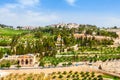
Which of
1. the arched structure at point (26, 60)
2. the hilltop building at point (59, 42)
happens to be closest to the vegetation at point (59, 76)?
the arched structure at point (26, 60)

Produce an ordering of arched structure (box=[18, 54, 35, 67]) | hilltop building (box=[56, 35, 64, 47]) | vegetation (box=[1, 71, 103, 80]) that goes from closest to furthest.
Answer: vegetation (box=[1, 71, 103, 80])
arched structure (box=[18, 54, 35, 67])
hilltop building (box=[56, 35, 64, 47])

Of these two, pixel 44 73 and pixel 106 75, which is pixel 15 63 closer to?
pixel 44 73

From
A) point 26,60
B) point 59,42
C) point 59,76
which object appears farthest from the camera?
point 59,42

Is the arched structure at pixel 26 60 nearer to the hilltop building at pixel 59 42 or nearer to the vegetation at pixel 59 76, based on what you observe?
the vegetation at pixel 59 76

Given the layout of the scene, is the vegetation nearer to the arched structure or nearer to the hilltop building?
the arched structure

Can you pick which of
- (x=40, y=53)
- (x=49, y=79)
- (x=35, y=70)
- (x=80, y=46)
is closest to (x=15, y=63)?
(x=40, y=53)

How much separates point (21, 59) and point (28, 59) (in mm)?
1381

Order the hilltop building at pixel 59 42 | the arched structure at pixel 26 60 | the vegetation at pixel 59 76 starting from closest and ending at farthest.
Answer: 1. the vegetation at pixel 59 76
2. the arched structure at pixel 26 60
3. the hilltop building at pixel 59 42

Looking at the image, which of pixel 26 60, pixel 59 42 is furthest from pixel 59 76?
pixel 59 42

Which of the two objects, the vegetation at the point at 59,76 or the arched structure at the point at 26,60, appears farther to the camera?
the arched structure at the point at 26,60

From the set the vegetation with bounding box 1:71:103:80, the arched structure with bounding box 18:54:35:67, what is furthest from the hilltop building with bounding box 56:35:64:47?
the vegetation with bounding box 1:71:103:80

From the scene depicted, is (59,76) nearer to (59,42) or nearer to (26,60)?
(26,60)

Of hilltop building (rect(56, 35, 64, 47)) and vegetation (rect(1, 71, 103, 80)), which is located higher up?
hilltop building (rect(56, 35, 64, 47))

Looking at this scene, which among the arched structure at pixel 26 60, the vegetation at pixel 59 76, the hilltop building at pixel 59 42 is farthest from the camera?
→ the hilltop building at pixel 59 42
